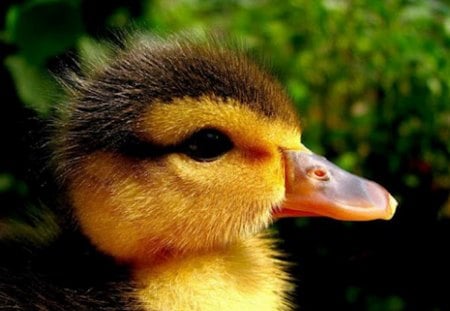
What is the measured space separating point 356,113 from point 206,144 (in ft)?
3.38

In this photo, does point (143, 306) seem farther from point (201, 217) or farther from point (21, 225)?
point (21, 225)

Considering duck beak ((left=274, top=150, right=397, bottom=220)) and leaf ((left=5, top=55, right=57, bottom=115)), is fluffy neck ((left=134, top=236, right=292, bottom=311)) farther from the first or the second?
leaf ((left=5, top=55, right=57, bottom=115))

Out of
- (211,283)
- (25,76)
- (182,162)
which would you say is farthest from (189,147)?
(25,76)

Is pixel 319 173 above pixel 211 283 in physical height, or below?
above

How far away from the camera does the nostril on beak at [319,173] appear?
4.96ft

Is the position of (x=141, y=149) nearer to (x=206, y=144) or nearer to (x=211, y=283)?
(x=206, y=144)

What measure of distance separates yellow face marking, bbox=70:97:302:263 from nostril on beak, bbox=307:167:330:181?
0.08 metres

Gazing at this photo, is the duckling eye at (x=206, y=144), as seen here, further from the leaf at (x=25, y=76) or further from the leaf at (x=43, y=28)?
the leaf at (x=43, y=28)

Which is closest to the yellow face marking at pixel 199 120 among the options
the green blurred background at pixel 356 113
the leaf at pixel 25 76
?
the green blurred background at pixel 356 113

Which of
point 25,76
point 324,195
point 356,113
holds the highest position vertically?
point 324,195

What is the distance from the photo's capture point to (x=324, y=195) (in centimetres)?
150

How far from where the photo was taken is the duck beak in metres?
1.49

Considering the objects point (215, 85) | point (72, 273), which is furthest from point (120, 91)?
point (72, 273)

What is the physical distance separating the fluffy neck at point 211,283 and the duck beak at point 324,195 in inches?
3.8
